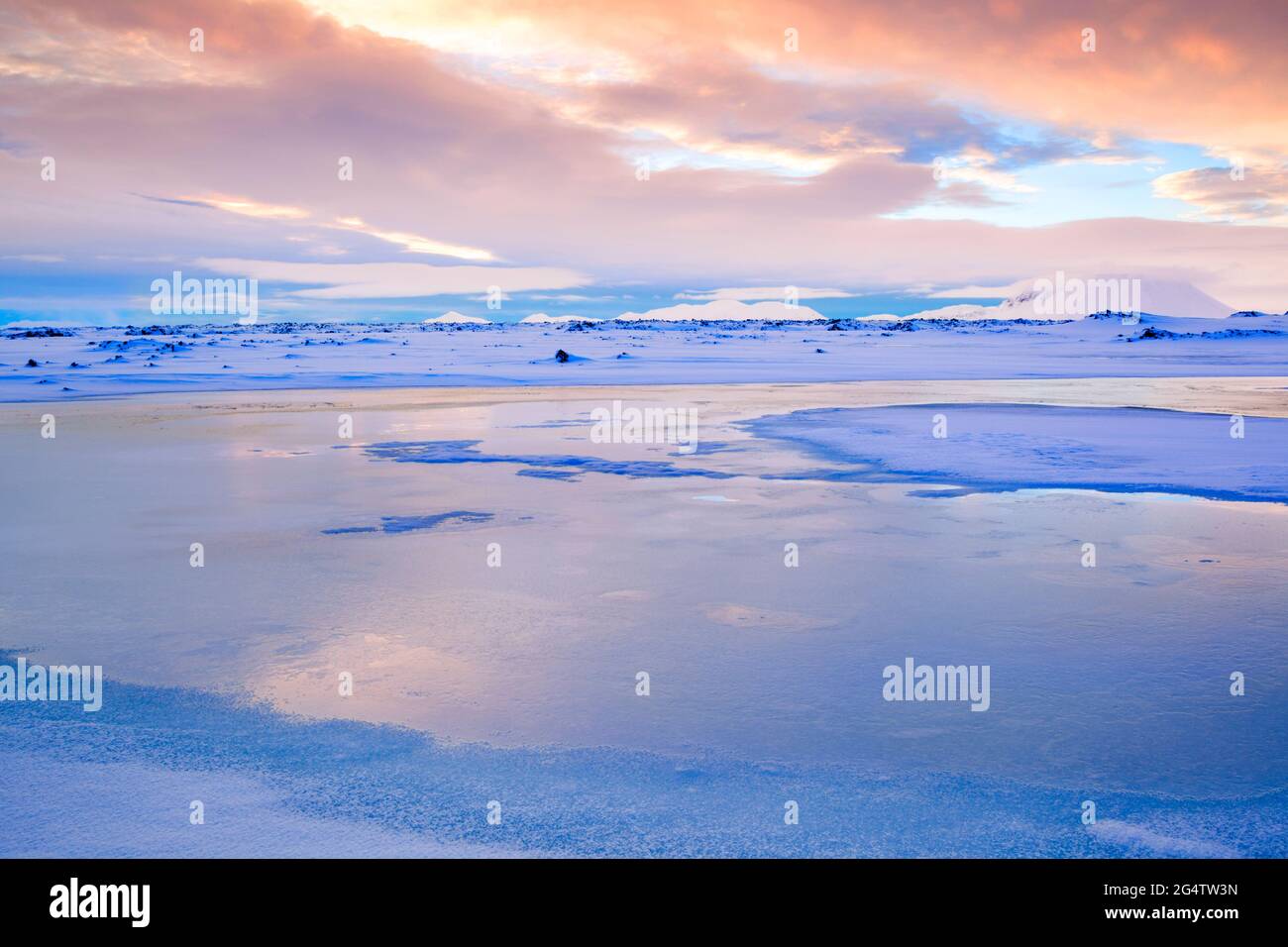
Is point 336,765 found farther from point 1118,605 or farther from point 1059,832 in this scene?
point 1118,605

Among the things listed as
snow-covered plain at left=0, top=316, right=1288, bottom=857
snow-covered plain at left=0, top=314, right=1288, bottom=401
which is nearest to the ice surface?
snow-covered plain at left=0, top=316, right=1288, bottom=857

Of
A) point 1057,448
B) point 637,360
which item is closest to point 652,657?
point 1057,448

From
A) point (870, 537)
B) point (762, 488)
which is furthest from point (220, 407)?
point (870, 537)

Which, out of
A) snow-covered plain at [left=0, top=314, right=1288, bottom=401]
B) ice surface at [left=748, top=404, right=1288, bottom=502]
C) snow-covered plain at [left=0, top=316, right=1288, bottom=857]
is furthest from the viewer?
snow-covered plain at [left=0, top=314, right=1288, bottom=401]

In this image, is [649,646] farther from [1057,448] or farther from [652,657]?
[1057,448]

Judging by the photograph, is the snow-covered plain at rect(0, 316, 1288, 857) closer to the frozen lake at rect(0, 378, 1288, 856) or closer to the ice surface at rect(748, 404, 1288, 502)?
the frozen lake at rect(0, 378, 1288, 856)

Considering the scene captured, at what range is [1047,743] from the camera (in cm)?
392

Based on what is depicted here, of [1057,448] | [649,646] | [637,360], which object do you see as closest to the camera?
[649,646]

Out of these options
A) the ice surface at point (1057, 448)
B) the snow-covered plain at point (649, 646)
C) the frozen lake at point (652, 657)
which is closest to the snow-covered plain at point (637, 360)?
the ice surface at point (1057, 448)

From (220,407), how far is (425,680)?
17.9 metres

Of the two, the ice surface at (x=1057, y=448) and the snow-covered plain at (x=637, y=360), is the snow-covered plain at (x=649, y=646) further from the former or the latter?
the snow-covered plain at (x=637, y=360)

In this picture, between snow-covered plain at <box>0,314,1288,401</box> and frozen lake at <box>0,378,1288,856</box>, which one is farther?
snow-covered plain at <box>0,314,1288,401</box>

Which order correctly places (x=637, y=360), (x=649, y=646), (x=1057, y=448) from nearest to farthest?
(x=649, y=646) → (x=1057, y=448) → (x=637, y=360)

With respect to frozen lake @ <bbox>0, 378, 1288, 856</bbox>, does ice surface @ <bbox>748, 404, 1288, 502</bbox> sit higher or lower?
higher
